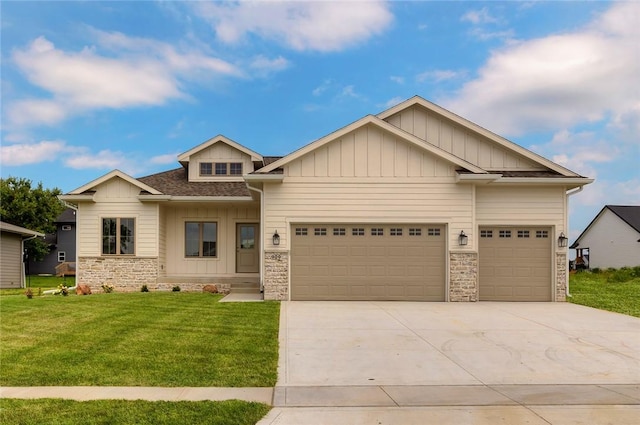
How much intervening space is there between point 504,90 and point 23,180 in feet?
131

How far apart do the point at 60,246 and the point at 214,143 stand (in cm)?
3000

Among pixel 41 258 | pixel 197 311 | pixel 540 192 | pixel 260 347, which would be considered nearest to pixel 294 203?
pixel 197 311

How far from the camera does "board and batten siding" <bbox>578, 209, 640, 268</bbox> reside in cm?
3100

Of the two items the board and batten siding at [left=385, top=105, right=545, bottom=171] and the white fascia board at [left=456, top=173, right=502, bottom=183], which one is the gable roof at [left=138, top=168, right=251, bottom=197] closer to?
the board and batten siding at [left=385, top=105, right=545, bottom=171]

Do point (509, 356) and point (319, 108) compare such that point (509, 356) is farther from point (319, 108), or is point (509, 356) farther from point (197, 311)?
point (319, 108)

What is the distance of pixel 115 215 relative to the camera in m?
16.9

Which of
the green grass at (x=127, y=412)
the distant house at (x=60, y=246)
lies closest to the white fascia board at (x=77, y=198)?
the green grass at (x=127, y=412)

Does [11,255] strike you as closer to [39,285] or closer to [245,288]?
[39,285]

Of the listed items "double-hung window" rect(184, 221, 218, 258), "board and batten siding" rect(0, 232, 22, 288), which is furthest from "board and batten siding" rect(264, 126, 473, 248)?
"board and batten siding" rect(0, 232, 22, 288)

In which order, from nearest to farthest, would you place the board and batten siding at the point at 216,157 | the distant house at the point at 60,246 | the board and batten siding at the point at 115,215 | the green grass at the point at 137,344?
the green grass at the point at 137,344 < the board and batten siding at the point at 115,215 < the board and batten siding at the point at 216,157 < the distant house at the point at 60,246

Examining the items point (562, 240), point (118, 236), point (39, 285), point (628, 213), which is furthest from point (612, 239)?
point (39, 285)

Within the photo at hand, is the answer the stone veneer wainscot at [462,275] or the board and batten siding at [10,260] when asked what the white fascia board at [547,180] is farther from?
the board and batten siding at [10,260]

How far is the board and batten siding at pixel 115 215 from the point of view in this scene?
55.3 ft

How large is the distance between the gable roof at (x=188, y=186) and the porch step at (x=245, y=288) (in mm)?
3334
